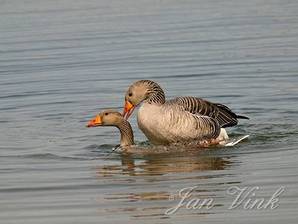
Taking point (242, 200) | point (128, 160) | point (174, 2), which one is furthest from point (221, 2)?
point (242, 200)

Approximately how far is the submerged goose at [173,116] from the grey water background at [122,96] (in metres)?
0.54

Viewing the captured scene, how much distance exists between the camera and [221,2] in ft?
96.5

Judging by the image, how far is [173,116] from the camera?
13.6 metres

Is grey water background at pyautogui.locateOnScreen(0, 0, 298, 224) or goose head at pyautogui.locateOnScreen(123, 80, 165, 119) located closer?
grey water background at pyautogui.locateOnScreen(0, 0, 298, 224)

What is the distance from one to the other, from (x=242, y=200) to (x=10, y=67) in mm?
12034

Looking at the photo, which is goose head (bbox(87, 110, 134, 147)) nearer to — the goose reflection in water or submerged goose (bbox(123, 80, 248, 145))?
submerged goose (bbox(123, 80, 248, 145))

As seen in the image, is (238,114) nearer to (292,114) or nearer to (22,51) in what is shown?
(292,114)

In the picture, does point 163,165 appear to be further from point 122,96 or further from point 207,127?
point 122,96

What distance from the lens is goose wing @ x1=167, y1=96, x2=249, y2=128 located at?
45.7 ft

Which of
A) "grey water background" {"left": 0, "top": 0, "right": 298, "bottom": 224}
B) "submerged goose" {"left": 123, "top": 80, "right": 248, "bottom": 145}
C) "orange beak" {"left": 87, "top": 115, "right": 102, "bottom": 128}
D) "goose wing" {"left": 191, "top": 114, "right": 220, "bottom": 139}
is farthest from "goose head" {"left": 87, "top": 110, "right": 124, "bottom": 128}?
"goose wing" {"left": 191, "top": 114, "right": 220, "bottom": 139}
